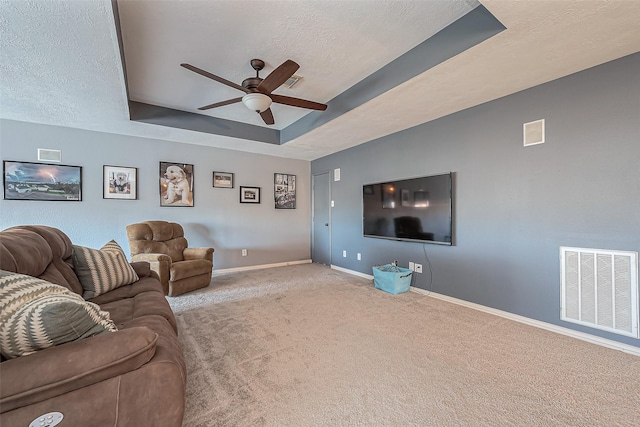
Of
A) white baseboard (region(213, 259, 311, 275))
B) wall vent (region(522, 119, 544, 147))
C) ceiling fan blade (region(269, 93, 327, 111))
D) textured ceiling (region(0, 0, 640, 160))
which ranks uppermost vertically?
textured ceiling (region(0, 0, 640, 160))

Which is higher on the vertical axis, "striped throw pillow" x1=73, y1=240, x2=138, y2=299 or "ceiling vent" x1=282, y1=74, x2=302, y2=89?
"ceiling vent" x1=282, y1=74, x2=302, y2=89

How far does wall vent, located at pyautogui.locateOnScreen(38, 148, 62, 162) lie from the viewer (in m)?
3.44

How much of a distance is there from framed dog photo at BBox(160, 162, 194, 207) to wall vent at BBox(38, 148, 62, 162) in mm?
1206

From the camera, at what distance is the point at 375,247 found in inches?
167

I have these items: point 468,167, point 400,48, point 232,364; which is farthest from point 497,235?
point 232,364

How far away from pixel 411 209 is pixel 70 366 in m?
3.47

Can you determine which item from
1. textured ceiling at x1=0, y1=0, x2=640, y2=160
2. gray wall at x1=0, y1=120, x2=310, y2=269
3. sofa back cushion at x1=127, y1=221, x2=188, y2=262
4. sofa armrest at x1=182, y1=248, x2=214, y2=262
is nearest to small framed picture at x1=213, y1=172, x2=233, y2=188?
gray wall at x1=0, y1=120, x2=310, y2=269

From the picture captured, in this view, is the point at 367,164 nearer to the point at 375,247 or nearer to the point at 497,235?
the point at 375,247

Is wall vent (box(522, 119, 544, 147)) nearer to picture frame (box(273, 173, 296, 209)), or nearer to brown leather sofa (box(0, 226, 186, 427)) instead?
brown leather sofa (box(0, 226, 186, 427))

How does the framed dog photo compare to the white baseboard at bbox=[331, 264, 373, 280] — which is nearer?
the framed dog photo

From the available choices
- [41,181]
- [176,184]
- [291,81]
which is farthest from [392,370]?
[41,181]

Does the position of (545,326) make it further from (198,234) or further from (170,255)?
(198,234)

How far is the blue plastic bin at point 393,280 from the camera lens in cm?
340

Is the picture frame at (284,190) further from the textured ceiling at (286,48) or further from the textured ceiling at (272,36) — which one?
the textured ceiling at (272,36)
